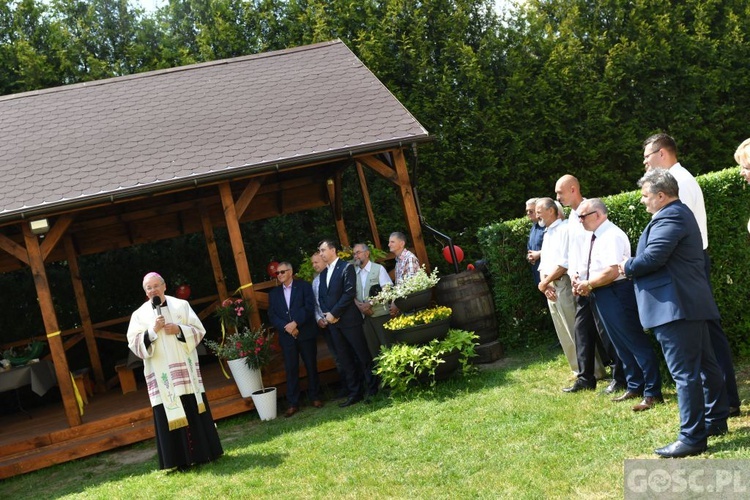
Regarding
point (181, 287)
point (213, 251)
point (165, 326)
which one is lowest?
point (165, 326)

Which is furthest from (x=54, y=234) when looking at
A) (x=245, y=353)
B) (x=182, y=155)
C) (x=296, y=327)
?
(x=296, y=327)

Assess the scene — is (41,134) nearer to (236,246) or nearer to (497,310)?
(236,246)

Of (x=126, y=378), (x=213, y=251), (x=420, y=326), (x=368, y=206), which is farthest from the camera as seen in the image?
(x=213, y=251)

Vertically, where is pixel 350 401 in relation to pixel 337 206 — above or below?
below

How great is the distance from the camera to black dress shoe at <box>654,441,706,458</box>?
4.82m

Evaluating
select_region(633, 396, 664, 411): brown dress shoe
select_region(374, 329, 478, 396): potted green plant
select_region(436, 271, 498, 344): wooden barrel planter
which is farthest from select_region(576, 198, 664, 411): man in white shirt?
select_region(436, 271, 498, 344): wooden barrel planter

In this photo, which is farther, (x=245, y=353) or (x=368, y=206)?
(x=368, y=206)

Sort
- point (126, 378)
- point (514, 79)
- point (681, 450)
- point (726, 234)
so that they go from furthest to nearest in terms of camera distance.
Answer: point (514, 79) < point (126, 378) < point (726, 234) < point (681, 450)

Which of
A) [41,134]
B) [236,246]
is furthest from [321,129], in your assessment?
[41,134]

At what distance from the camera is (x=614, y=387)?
269 inches

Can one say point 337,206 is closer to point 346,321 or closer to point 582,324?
point 346,321

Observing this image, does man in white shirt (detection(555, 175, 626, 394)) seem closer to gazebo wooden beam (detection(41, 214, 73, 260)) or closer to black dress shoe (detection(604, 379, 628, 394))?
black dress shoe (detection(604, 379, 628, 394))

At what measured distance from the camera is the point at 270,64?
12516 millimetres

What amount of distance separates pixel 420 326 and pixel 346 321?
1.03 metres
